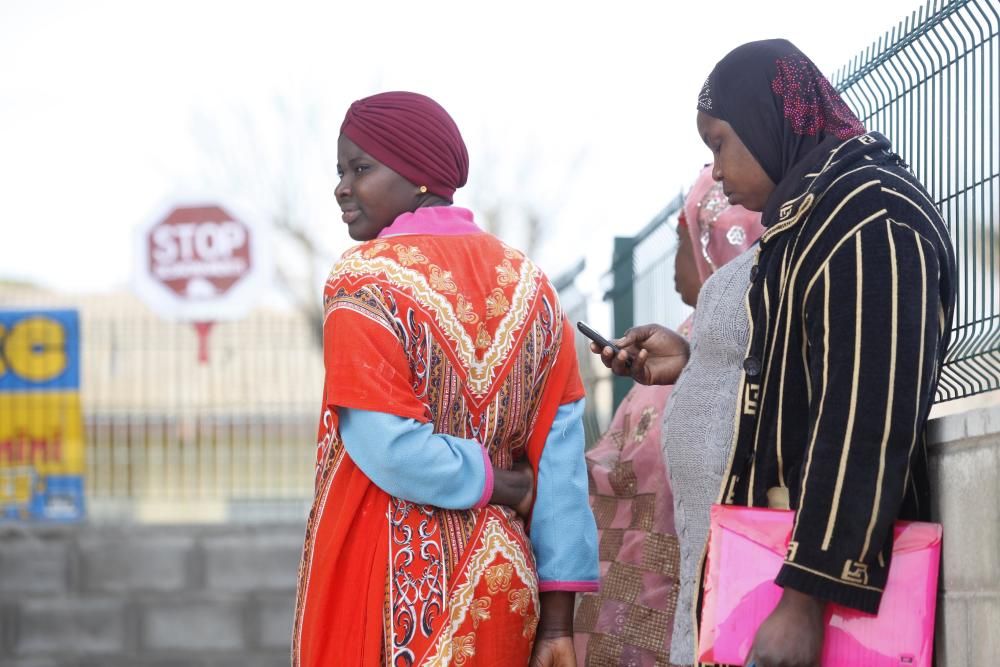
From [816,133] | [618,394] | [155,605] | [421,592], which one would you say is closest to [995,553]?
[816,133]

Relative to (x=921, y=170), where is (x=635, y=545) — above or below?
below

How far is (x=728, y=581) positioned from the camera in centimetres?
248

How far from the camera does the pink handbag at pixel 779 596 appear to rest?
2.38 metres

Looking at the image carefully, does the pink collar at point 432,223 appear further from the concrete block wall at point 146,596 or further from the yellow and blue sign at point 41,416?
the yellow and blue sign at point 41,416

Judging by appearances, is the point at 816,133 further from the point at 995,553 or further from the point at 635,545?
the point at 635,545

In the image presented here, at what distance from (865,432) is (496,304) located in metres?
1.05

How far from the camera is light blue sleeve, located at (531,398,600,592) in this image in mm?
3240

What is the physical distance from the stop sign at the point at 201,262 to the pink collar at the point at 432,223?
1496 centimetres

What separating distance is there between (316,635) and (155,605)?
727 cm

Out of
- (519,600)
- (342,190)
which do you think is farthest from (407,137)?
(519,600)

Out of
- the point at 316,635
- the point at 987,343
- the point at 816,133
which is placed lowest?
the point at 316,635

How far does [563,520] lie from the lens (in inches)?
129

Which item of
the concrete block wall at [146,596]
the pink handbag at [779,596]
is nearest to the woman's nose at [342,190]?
the pink handbag at [779,596]

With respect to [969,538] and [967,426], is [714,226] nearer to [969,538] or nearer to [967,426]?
[967,426]
